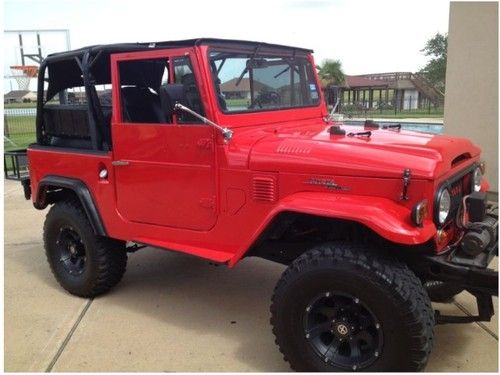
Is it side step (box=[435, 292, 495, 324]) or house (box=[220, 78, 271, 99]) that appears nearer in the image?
side step (box=[435, 292, 495, 324])

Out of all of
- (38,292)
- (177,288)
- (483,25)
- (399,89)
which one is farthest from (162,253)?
(399,89)

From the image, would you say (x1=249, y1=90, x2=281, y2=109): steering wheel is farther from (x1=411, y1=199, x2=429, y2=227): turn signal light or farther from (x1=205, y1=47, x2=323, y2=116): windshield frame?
(x1=411, y1=199, x2=429, y2=227): turn signal light

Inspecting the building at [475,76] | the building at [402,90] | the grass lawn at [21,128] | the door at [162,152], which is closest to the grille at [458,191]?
the door at [162,152]

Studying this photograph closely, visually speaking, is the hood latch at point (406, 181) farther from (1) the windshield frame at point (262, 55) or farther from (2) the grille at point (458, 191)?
(1) the windshield frame at point (262, 55)

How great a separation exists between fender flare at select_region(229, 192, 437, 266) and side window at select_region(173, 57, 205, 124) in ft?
2.99

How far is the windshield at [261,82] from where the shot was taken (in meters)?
3.44

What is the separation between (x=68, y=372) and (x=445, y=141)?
9.56 ft

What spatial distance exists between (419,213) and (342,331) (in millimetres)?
824

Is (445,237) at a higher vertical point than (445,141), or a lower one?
Result: lower

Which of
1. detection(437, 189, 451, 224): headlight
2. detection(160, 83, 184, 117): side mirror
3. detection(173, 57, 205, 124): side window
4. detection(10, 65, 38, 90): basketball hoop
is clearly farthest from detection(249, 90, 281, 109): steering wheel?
detection(10, 65, 38, 90): basketball hoop

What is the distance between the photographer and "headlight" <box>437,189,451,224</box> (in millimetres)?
2708

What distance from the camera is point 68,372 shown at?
3.19 metres

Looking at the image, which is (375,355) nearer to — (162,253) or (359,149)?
(359,149)

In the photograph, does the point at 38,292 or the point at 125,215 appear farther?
the point at 38,292
